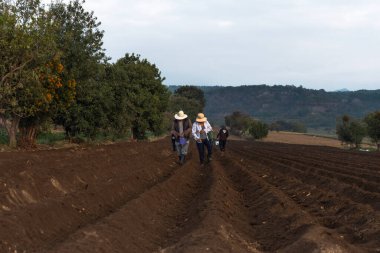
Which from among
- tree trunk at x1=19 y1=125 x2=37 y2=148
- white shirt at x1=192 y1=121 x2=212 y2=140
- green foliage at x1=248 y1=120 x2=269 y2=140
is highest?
white shirt at x1=192 y1=121 x2=212 y2=140

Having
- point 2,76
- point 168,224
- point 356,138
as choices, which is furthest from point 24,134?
point 356,138

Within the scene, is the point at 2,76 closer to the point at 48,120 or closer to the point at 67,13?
the point at 48,120

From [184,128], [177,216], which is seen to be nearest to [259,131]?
[184,128]

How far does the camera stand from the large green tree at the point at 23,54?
78.5 feet

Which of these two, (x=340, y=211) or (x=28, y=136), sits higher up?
(x=340, y=211)

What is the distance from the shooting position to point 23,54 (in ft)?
81.9

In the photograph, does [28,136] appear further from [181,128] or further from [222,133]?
[181,128]

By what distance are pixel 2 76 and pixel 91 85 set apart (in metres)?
8.82

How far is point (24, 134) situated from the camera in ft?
100

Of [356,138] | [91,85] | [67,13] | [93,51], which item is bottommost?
[356,138]

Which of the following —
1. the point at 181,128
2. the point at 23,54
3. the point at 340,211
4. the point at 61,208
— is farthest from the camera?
the point at 23,54

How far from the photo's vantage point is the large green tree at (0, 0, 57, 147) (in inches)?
942

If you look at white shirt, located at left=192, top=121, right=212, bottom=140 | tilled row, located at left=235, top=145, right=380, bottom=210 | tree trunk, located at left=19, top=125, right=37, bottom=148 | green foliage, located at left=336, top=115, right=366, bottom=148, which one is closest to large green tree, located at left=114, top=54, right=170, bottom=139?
tree trunk, located at left=19, top=125, right=37, bottom=148

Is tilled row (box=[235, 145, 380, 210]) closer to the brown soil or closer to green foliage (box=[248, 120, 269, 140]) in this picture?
the brown soil
